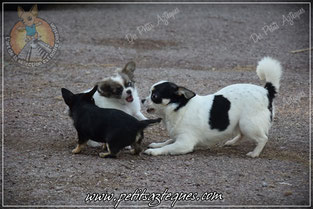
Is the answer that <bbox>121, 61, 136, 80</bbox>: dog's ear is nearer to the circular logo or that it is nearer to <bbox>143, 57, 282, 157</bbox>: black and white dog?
<bbox>143, 57, 282, 157</bbox>: black and white dog

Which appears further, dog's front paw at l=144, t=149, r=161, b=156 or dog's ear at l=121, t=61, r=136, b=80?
dog's ear at l=121, t=61, r=136, b=80

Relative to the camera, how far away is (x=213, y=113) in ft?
19.6

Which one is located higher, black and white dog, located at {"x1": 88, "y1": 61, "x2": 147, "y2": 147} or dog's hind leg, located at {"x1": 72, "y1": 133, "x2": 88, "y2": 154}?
black and white dog, located at {"x1": 88, "y1": 61, "x2": 147, "y2": 147}

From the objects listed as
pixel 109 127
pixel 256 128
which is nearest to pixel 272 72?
pixel 256 128

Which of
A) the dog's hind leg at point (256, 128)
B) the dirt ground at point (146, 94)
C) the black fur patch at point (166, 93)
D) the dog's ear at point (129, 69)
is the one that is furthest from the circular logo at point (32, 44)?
the dog's hind leg at point (256, 128)

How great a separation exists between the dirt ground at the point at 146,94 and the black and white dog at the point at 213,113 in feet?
0.74

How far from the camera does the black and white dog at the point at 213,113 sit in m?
5.85

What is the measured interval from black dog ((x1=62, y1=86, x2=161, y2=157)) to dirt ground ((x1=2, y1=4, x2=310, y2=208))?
0.21 meters

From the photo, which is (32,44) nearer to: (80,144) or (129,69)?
(129,69)

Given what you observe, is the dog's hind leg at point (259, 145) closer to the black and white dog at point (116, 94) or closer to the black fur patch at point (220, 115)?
the black fur patch at point (220, 115)

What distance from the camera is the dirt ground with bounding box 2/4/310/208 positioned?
4.84 m

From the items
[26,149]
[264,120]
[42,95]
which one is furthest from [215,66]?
[26,149]

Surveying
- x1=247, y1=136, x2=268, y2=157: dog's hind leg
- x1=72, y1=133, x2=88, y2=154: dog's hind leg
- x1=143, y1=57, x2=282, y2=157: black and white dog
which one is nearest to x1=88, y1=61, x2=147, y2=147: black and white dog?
x1=143, y1=57, x2=282, y2=157: black and white dog

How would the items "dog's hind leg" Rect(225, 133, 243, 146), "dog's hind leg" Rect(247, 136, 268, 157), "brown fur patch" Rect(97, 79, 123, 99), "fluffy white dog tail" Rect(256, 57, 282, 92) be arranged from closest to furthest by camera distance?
"dog's hind leg" Rect(247, 136, 268, 157)
"fluffy white dog tail" Rect(256, 57, 282, 92)
"brown fur patch" Rect(97, 79, 123, 99)
"dog's hind leg" Rect(225, 133, 243, 146)
